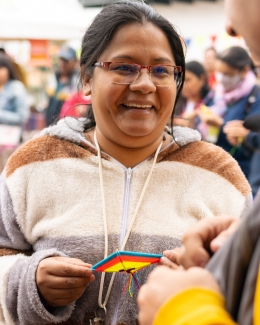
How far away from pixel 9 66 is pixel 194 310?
662cm

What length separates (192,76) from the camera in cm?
566

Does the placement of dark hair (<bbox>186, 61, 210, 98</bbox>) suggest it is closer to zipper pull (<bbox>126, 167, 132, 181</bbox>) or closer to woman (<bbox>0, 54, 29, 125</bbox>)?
woman (<bbox>0, 54, 29, 125</bbox>)

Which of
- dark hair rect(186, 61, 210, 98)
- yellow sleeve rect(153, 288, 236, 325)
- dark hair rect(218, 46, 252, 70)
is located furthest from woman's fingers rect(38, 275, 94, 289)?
dark hair rect(186, 61, 210, 98)

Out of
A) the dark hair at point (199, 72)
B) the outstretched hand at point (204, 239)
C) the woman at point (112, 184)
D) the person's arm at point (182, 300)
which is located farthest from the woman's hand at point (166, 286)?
the dark hair at point (199, 72)

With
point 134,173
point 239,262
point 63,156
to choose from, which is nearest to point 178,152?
point 134,173

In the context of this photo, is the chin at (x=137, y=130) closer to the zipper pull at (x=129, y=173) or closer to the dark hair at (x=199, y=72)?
the zipper pull at (x=129, y=173)

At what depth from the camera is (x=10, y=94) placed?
694 centimetres

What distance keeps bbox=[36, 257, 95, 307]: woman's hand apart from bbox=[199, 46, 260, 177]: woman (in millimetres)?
2615

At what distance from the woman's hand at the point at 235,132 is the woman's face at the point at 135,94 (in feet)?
7.24

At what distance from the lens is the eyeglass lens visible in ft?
5.96

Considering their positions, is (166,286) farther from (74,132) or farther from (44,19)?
(44,19)

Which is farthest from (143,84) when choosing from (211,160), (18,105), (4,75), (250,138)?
(4,75)

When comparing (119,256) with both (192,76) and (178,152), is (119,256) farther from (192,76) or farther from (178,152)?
(192,76)

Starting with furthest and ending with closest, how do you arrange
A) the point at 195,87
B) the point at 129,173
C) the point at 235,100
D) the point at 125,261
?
the point at 195,87, the point at 235,100, the point at 129,173, the point at 125,261
